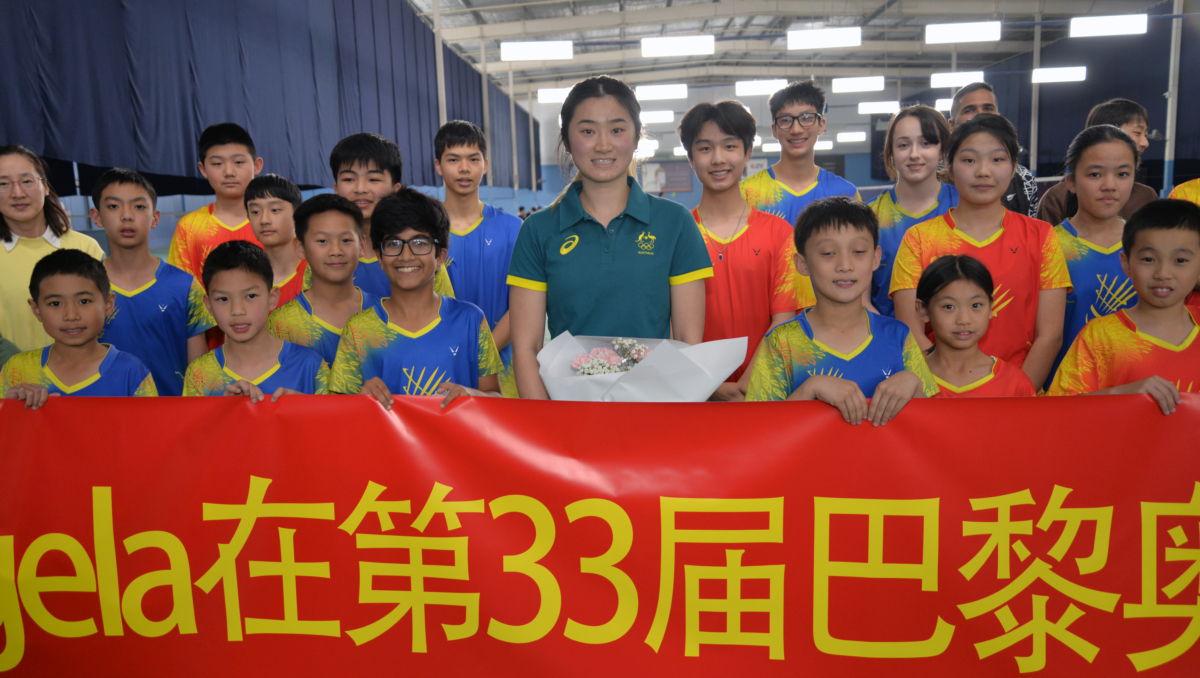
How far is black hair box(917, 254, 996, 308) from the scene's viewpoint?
82.0 inches

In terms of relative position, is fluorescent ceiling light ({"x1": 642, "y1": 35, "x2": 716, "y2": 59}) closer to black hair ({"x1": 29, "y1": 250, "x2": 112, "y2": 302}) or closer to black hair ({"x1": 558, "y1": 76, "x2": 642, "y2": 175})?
black hair ({"x1": 558, "y1": 76, "x2": 642, "y2": 175})

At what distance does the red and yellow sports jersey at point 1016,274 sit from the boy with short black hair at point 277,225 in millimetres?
2345

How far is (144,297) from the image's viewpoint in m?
2.58

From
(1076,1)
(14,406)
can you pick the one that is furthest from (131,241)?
(1076,1)

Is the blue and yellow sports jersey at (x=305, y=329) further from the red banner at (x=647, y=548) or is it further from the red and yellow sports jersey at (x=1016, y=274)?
the red and yellow sports jersey at (x=1016, y=274)

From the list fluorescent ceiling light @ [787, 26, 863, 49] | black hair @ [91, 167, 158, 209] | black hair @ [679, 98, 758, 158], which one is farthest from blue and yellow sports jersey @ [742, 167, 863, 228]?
fluorescent ceiling light @ [787, 26, 863, 49]

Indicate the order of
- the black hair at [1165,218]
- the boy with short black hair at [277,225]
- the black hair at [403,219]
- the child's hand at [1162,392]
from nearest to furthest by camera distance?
the child's hand at [1162,392] < the black hair at [1165,218] < the black hair at [403,219] < the boy with short black hair at [277,225]

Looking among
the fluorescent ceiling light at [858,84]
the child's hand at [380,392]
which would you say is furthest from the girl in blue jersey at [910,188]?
the fluorescent ceiling light at [858,84]

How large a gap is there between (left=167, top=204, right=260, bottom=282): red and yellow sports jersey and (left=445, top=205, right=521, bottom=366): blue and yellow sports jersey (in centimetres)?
91

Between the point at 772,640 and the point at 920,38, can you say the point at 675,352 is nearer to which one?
the point at 772,640

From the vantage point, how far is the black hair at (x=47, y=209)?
2.77 metres

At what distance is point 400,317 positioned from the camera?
7.30 ft

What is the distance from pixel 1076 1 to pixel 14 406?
747 inches

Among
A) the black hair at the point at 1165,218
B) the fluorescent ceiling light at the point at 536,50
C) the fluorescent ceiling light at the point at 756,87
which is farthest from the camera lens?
the fluorescent ceiling light at the point at 756,87
